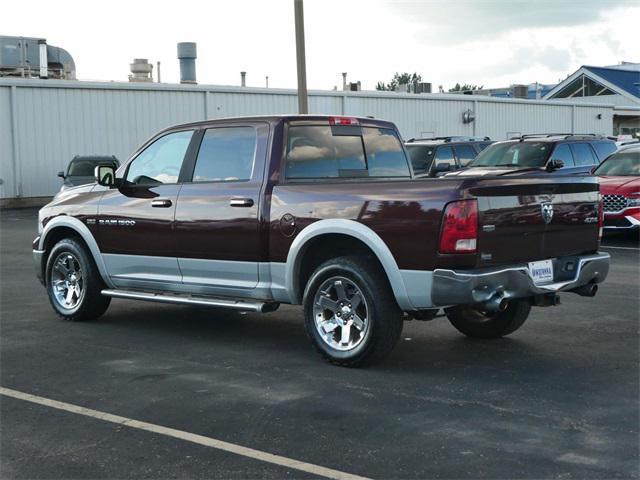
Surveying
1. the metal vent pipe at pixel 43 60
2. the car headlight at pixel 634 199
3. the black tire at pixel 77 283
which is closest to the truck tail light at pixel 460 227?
the black tire at pixel 77 283

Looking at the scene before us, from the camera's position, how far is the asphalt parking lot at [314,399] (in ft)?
16.0

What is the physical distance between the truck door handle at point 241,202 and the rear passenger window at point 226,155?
21cm

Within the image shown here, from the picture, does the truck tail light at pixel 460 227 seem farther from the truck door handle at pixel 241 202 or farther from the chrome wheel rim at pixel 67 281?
the chrome wheel rim at pixel 67 281

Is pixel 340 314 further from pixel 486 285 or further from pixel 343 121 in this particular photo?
pixel 343 121

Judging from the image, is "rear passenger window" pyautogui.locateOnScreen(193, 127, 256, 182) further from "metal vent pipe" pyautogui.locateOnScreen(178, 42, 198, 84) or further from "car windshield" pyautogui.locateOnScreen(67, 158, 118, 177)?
"metal vent pipe" pyautogui.locateOnScreen(178, 42, 198, 84)

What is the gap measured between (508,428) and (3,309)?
21.4ft

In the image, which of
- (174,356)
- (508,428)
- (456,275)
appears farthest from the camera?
(174,356)

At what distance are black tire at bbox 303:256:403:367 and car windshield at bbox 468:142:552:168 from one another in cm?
1118

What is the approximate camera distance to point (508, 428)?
5.42 metres

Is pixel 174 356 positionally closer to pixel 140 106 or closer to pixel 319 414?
pixel 319 414

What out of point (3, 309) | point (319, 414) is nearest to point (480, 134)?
point (3, 309)

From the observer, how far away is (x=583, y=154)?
60.6ft

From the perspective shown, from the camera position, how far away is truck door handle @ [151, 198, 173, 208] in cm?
820

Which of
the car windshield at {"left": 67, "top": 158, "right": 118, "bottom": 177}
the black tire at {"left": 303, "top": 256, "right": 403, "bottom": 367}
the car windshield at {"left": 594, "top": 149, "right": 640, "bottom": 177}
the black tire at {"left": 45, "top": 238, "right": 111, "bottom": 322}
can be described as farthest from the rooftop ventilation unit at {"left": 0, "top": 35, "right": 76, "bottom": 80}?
the black tire at {"left": 303, "top": 256, "right": 403, "bottom": 367}
